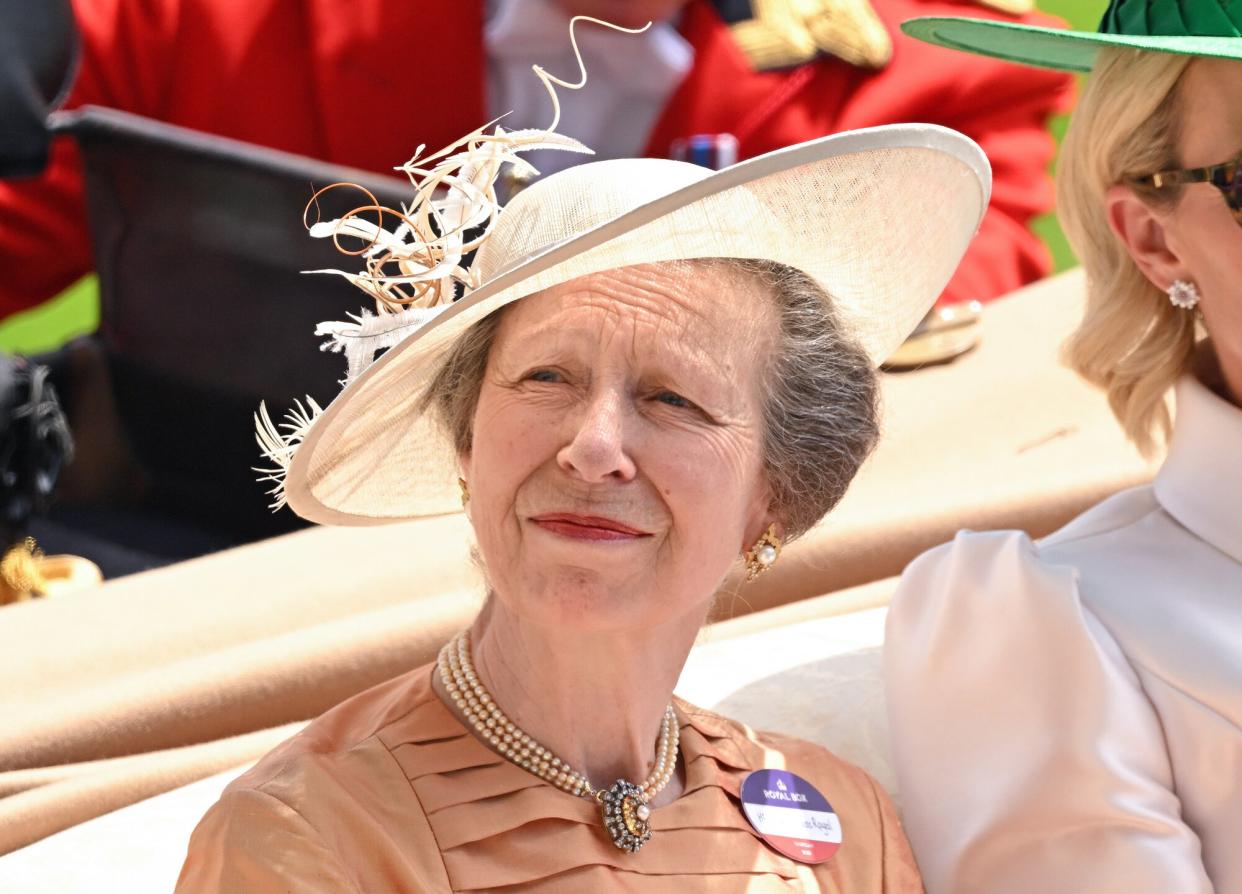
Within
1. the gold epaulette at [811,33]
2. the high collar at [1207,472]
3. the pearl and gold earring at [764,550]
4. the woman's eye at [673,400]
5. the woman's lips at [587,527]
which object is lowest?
the high collar at [1207,472]

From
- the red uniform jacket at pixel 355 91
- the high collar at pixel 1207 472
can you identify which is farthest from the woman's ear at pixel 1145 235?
the red uniform jacket at pixel 355 91

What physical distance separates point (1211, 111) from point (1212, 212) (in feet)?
0.29

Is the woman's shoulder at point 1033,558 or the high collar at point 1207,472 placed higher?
the high collar at point 1207,472

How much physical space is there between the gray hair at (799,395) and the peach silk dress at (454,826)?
22cm

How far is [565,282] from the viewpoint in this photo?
124 cm

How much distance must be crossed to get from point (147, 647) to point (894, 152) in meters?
1.04

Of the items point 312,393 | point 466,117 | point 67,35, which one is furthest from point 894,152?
point 466,117

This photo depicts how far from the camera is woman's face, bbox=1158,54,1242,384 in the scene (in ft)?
4.97

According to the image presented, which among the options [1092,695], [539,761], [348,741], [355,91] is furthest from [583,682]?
[355,91]

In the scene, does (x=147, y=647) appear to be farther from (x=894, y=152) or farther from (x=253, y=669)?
(x=894, y=152)

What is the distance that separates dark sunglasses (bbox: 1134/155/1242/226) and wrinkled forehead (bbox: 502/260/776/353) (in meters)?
0.49

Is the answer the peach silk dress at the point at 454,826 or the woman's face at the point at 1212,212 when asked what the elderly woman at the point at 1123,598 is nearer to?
the woman's face at the point at 1212,212

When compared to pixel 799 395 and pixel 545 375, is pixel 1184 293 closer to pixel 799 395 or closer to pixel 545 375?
pixel 799 395

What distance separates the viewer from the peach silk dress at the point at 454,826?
1144 mm
